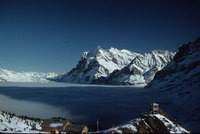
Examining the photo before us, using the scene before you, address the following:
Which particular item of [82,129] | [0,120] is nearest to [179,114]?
[82,129]

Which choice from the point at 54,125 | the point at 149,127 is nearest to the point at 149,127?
the point at 149,127

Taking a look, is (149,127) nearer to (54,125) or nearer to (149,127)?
(149,127)

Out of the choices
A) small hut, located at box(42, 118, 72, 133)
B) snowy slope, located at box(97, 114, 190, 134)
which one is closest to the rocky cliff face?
snowy slope, located at box(97, 114, 190, 134)

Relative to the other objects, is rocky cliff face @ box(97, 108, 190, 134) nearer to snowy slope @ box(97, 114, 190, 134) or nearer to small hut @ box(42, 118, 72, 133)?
snowy slope @ box(97, 114, 190, 134)

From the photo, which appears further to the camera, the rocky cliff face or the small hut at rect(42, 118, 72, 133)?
the small hut at rect(42, 118, 72, 133)

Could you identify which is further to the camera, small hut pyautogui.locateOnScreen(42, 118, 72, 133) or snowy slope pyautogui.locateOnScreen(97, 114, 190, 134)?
small hut pyautogui.locateOnScreen(42, 118, 72, 133)

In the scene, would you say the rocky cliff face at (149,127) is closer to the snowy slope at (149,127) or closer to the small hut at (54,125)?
the snowy slope at (149,127)

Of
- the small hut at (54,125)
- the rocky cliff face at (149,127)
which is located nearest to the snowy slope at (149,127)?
the rocky cliff face at (149,127)

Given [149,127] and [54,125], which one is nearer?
[149,127]
